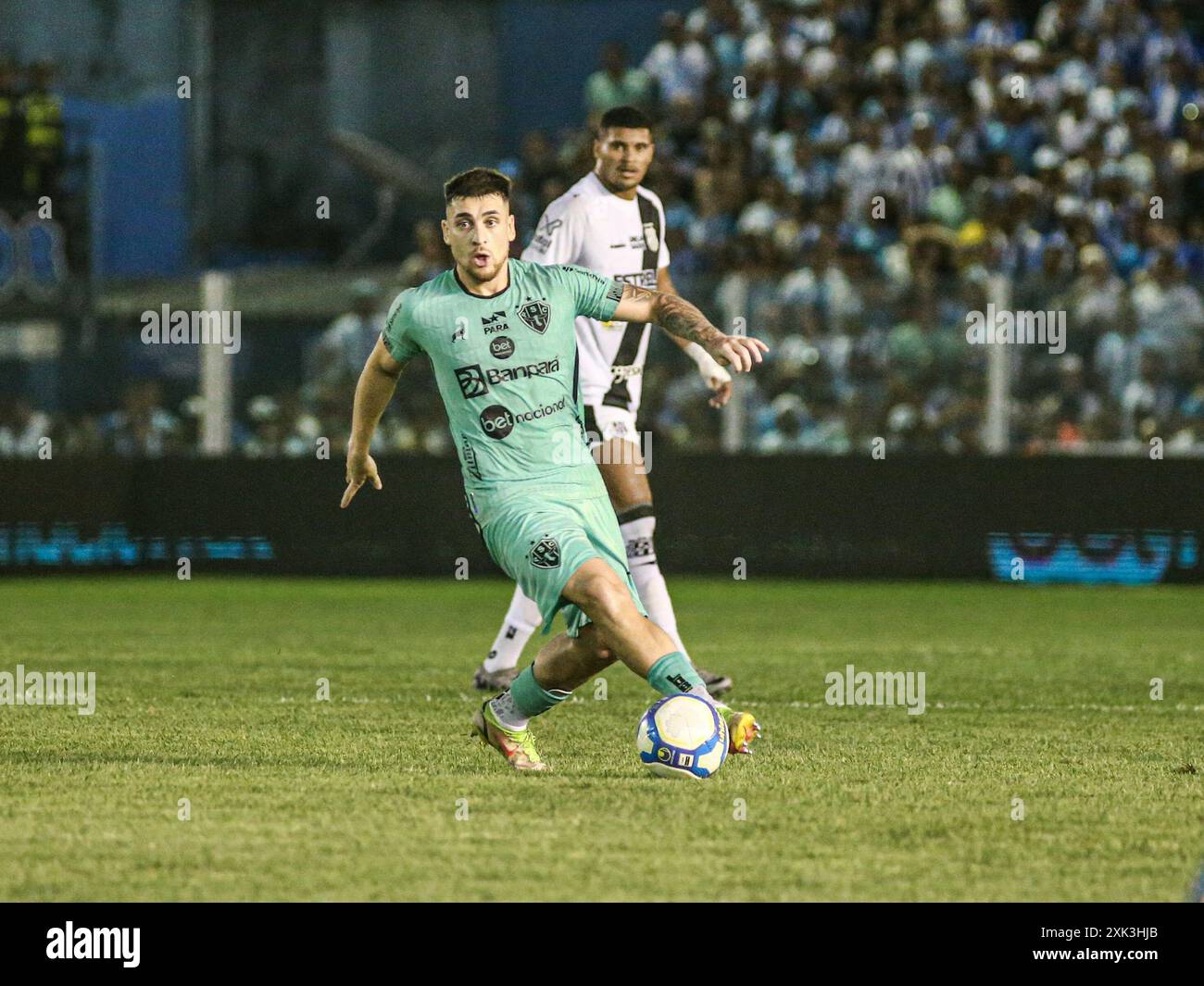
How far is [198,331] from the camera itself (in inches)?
691

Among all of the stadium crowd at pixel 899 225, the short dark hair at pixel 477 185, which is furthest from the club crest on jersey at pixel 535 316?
the stadium crowd at pixel 899 225

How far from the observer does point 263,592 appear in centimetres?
1625

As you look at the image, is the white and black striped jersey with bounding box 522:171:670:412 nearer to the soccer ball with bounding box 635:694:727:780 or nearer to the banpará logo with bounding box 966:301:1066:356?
the soccer ball with bounding box 635:694:727:780

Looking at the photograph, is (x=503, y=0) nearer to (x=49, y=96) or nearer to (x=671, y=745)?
(x=49, y=96)

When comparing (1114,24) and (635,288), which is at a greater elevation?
(1114,24)

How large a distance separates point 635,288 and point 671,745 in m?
1.58

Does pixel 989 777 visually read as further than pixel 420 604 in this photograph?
No

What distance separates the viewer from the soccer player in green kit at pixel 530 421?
273 inches

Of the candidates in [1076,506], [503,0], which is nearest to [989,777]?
[1076,506]

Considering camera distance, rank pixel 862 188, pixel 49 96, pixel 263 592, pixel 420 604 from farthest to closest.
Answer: pixel 49 96
pixel 862 188
pixel 263 592
pixel 420 604

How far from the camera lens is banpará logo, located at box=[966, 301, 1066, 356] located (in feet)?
53.4

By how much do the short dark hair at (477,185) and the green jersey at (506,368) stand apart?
11.8 inches
